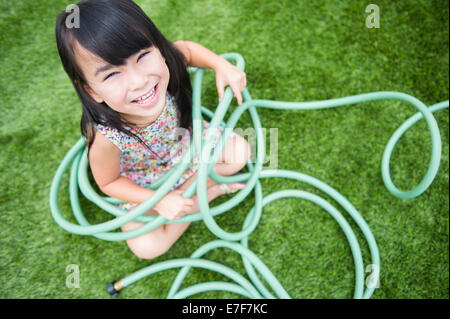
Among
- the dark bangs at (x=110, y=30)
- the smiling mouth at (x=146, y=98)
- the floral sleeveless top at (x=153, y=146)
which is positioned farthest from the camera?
the floral sleeveless top at (x=153, y=146)

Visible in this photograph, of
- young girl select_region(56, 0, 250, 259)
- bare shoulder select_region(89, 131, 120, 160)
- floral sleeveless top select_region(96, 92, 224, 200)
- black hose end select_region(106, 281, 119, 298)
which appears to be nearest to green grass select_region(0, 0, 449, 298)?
black hose end select_region(106, 281, 119, 298)

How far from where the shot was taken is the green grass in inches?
49.6

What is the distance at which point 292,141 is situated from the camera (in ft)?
Result: 4.61

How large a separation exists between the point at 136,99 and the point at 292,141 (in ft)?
2.73

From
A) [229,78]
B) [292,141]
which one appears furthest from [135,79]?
[292,141]

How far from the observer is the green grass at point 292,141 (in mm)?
1261

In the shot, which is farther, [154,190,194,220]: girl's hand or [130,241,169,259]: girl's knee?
[130,241,169,259]: girl's knee

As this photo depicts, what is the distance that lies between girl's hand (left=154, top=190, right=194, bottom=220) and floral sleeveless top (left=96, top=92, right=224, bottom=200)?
17 cm

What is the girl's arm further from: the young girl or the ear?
the ear

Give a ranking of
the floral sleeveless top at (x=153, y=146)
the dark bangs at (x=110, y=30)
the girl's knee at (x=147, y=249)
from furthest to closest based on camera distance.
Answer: the girl's knee at (x=147, y=249) < the floral sleeveless top at (x=153, y=146) < the dark bangs at (x=110, y=30)

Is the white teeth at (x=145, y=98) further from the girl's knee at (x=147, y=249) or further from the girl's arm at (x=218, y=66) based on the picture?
the girl's knee at (x=147, y=249)

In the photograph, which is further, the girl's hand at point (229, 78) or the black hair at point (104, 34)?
the girl's hand at point (229, 78)

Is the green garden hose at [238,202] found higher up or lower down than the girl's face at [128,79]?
lower down

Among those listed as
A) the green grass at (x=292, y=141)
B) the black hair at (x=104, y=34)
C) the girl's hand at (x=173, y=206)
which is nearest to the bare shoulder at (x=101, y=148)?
the black hair at (x=104, y=34)
